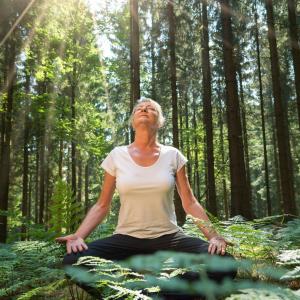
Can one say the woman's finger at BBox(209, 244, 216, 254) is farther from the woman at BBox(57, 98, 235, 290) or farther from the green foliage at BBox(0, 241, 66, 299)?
the green foliage at BBox(0, 241, 66, 299)

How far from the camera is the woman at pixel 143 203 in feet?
11.2

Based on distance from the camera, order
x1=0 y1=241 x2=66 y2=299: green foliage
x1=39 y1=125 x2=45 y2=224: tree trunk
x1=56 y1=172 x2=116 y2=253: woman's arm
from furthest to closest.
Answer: x1=39 y1=125 x2=45 y2=224: tree trunk → x1=0 y1=241 x2=66 y2=299: green foliage → x1=56 y1=172 x2=116 y2=253: woman's arm

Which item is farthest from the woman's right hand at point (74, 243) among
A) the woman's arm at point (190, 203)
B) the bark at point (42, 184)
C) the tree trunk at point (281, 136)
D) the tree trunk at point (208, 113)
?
the bark at point (42, 184)

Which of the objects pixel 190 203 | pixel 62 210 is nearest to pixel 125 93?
pixel 62 210

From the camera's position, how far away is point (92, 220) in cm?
374

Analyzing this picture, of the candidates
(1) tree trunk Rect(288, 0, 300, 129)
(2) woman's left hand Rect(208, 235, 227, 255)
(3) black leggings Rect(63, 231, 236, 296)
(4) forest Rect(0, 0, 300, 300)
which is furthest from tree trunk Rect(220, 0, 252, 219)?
(2) woman's left hand Rect(208, 235, 227, 255)

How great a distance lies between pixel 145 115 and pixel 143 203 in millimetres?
917

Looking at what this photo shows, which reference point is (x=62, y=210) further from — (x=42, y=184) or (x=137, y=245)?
(x=42, y=184)

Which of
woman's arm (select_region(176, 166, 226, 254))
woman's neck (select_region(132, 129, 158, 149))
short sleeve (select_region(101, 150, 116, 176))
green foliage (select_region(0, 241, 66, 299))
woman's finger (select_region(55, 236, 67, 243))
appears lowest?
green foliage (select_region(0, 241, 66, 299))

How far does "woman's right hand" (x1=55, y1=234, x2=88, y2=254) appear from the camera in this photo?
128 inches

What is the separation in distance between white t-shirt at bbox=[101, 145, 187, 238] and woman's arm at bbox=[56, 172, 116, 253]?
19 centimetres

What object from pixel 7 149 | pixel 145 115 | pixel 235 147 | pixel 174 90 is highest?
pixel 174 90

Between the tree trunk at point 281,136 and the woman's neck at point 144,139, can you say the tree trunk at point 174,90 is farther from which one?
the woman's neck at point 144,139

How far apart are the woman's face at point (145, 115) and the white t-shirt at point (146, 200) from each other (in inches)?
17.5
